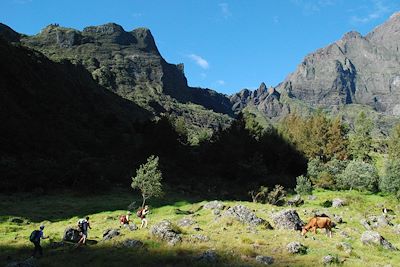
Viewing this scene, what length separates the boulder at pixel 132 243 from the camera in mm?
30781

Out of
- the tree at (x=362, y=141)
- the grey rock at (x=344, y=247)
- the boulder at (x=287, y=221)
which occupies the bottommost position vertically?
the grey rock at (x=344, y=247)

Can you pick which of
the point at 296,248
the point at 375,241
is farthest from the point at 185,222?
the point at 375,241

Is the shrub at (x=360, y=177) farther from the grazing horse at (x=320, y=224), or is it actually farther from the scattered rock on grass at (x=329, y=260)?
the scattered rock on grass at (x=329, y=260)

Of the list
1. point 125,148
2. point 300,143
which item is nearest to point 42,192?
point 125,148

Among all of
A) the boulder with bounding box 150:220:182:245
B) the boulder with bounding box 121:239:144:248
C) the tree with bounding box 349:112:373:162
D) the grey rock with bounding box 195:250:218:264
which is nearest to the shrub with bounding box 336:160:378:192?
the tree with bounding box 349:112:373:162

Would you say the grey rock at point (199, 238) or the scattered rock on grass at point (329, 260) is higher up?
the scattered rock on grass at point (329, 260)

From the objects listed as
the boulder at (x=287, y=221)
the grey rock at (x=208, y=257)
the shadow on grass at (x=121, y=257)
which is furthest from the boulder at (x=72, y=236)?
the boulder at (x=287, y=221)

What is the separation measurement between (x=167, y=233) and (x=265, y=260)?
910 cm

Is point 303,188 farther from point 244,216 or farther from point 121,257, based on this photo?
point 121,257

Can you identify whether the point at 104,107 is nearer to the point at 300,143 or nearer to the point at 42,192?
the point at 300,143

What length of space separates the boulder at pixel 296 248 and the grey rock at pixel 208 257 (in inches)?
217

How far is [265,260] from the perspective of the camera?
86.4ft

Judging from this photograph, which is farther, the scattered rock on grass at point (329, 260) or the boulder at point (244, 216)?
the boulder at point (244, 216)

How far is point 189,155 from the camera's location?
114 metres
